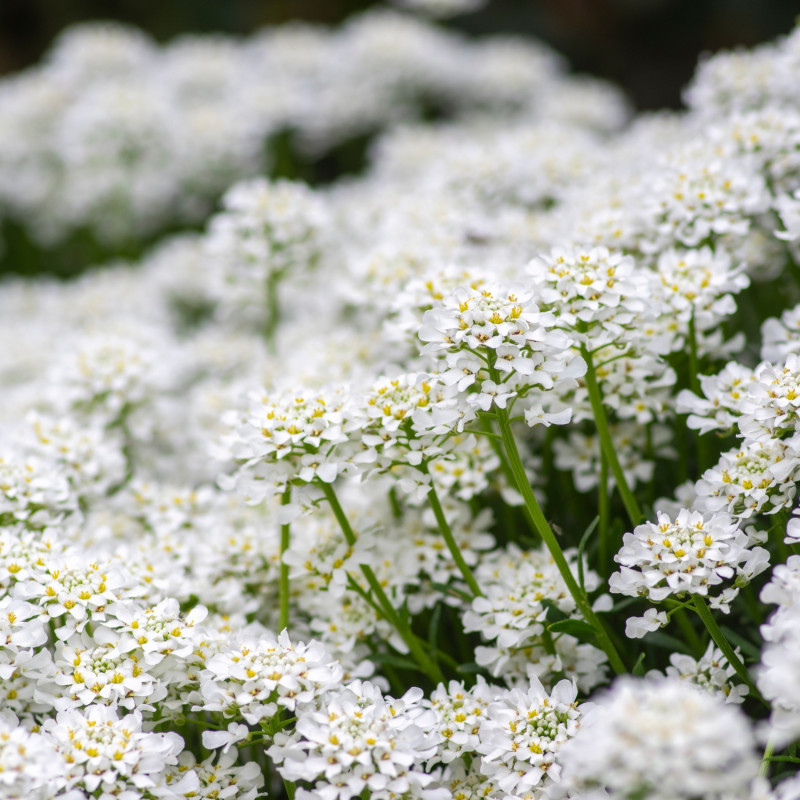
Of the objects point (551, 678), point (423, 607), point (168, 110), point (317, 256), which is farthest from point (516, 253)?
point (168, 110)

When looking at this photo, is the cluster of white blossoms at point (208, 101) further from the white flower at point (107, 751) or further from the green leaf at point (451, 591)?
the white flower at point (107, 751)

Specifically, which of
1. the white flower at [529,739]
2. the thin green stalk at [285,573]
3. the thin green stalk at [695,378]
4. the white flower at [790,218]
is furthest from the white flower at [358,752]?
the white flower at [790,218]

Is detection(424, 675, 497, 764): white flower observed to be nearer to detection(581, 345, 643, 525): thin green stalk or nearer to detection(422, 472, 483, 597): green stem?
detection(422, 472, 483, 597): green stem

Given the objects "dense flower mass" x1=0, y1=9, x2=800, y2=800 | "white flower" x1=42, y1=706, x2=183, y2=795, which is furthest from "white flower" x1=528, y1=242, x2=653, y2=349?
"white flower" x1=42, y1=706, x2=183, y2=795

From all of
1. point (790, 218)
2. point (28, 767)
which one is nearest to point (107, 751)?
point (28, 767)

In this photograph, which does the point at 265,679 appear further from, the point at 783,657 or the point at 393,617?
A: the point at 783,657

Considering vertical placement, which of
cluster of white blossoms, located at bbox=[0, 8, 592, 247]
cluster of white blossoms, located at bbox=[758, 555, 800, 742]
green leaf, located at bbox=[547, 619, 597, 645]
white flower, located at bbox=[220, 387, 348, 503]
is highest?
cluster of white blossoms, located at bbox=[0, 8, 592, 247]
